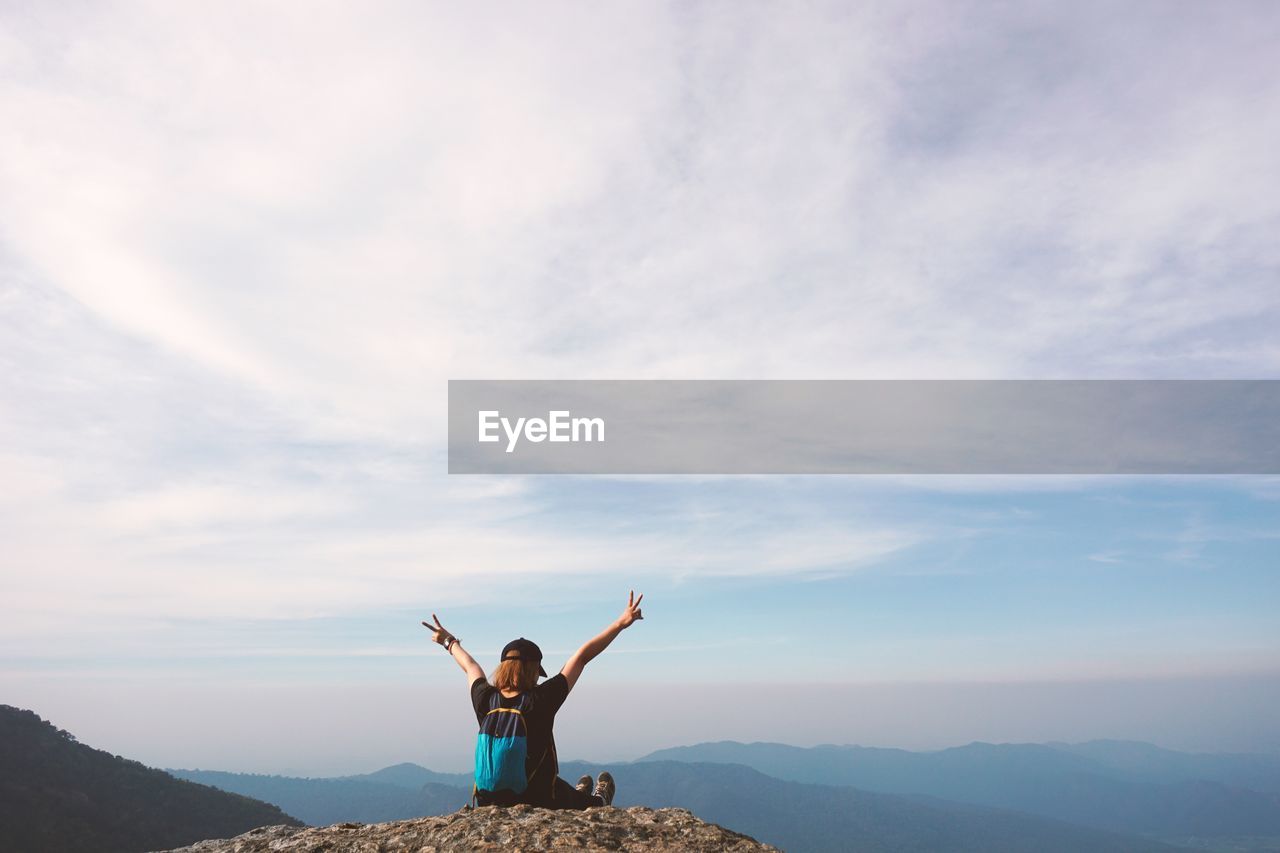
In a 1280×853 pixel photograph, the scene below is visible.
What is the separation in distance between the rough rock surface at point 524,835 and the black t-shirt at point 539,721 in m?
0.31

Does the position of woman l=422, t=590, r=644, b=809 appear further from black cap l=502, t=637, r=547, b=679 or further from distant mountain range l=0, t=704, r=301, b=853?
distant mountain range l=0, t=704, r=301, b=853

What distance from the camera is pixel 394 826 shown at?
858 centimetres

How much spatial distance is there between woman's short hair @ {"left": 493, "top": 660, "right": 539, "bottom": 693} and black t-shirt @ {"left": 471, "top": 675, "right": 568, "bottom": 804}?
9cm

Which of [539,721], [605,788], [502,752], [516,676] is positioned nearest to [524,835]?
[502,752]

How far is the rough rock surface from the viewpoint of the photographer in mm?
7492

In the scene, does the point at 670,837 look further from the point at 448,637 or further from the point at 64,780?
the point at 64,780

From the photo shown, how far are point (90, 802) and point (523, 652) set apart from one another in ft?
493

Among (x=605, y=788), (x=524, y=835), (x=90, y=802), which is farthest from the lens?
(x=90, y=802)

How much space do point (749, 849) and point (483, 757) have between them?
9.99 ft

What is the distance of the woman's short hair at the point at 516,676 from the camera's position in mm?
8141

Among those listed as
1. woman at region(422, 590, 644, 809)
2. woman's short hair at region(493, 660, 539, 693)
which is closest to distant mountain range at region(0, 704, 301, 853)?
woman at region(422, 590, 644, 809)

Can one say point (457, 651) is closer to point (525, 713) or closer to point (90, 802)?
point (525, 713)

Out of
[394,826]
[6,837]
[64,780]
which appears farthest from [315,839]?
[64,780]

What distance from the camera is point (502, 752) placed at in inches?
323
